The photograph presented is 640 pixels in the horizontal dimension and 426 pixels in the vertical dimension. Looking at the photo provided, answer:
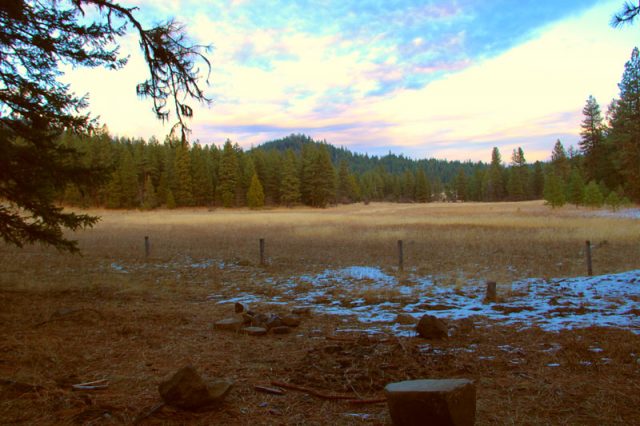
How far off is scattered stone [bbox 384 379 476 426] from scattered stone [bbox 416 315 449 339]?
9.86 feet

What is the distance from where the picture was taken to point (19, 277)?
42.8ft

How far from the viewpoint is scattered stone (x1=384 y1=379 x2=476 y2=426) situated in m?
3.52

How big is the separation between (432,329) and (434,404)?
3261 millimetres

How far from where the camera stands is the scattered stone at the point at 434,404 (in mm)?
3518

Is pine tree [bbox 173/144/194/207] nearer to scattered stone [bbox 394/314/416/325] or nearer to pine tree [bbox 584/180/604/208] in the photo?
pine tree [bbox 584/180/604/208]

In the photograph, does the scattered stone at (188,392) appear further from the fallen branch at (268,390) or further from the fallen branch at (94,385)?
the fallen branch at (94,385)

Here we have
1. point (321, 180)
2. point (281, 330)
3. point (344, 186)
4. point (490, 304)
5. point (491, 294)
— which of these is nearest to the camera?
point (281, 330)

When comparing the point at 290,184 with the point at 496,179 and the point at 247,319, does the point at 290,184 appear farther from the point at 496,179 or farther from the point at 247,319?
the point at 247,319

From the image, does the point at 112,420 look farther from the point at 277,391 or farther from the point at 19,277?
the point at 19,277

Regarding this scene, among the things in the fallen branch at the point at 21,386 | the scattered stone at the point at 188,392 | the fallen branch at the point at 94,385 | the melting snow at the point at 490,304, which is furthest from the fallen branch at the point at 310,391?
the melting snow at the point at 490,304

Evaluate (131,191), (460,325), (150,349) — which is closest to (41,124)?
(150,349)

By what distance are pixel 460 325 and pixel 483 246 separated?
13.7 m

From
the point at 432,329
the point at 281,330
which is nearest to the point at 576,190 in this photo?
the point at 432,329

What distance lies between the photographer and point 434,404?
355 centimetres
